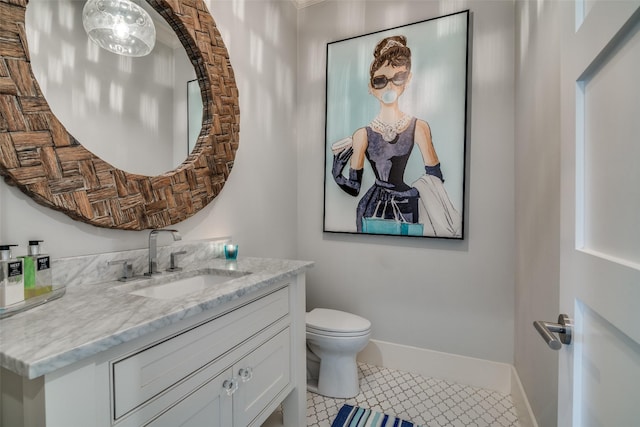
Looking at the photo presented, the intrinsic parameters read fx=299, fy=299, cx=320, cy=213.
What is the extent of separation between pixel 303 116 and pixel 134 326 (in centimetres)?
208

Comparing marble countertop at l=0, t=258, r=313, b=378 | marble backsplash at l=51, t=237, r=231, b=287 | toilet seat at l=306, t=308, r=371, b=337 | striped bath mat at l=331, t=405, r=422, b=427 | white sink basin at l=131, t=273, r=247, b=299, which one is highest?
marble backsplash at l=51, t=237, r=231, b=287

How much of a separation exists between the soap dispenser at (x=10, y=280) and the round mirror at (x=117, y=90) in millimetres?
489

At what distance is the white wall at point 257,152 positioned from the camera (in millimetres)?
1556

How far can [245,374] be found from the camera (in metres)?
1.09

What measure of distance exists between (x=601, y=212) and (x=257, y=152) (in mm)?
1777

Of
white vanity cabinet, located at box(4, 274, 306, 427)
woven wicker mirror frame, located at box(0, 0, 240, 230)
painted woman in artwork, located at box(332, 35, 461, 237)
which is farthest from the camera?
painted woman in artwork, located at box(332, 35, 461, 237)

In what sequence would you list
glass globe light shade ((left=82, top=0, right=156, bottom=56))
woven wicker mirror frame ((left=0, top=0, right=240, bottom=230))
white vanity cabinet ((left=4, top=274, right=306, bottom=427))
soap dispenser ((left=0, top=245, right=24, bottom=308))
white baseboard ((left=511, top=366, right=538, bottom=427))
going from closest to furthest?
1. white vanity cabinet ((left=4, top=274, right=306, bottom=427))
2. soap dispenser ((left=0, top=245, right=24, bottom=308))
3. woven wicker mirror frame ((left=0, top=0, right=240, bottom=230))
4. glass globe light shade ((left=82, top=0, right=156, bottom=56))
5. white baseboard ((left=511, top=366, right=538, bottom=427))

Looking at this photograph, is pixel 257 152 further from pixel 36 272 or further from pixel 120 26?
pixel 36 272

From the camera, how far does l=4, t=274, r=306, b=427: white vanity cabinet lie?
611 millimetres

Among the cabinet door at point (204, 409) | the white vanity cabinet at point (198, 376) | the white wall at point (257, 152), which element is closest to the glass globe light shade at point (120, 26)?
the white wall at point (257, 152)

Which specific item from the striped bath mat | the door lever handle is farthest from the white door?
the striped bath mat

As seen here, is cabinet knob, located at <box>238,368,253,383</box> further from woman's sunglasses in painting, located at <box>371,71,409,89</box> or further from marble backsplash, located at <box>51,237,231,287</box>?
woman's sunglasses in painting, located at <box>371,71,409,89</box>

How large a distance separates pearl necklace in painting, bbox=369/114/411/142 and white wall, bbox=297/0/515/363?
415 mm

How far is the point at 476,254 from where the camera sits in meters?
1.95
